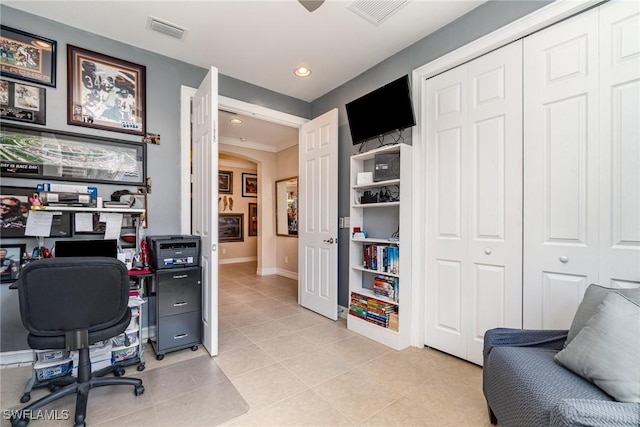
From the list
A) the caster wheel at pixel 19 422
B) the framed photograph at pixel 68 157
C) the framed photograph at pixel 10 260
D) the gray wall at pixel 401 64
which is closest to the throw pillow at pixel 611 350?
the gray wall at pixel 401 64

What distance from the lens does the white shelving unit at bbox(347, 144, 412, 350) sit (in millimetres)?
2625

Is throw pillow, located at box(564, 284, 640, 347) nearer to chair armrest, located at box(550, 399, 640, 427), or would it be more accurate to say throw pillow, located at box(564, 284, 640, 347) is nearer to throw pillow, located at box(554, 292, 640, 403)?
throw pillow, located at box(554, 292, 640, 403)

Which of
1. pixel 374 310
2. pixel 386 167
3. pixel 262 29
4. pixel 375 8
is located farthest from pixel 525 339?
pixel 262 29

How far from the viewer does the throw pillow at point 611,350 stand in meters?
1.06

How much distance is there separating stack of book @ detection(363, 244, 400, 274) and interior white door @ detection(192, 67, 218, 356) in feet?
4.95

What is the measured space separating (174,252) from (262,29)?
212cm

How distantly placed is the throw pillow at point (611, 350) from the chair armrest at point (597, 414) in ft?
0.60

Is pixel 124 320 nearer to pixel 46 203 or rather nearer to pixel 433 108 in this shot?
pixel 46 203

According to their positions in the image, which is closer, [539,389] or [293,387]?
[539,389]

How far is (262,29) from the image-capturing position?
2.52m

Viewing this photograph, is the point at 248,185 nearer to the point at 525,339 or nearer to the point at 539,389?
the point at 525,339

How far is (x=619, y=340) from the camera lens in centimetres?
114

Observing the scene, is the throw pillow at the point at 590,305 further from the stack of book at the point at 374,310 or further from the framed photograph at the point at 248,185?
the framed photograph at the point at 248,185

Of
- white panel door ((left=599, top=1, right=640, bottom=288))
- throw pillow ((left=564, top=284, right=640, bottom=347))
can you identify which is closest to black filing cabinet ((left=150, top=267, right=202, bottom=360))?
throw pillow ((left=564, top=284, right=640, bottom=347))
